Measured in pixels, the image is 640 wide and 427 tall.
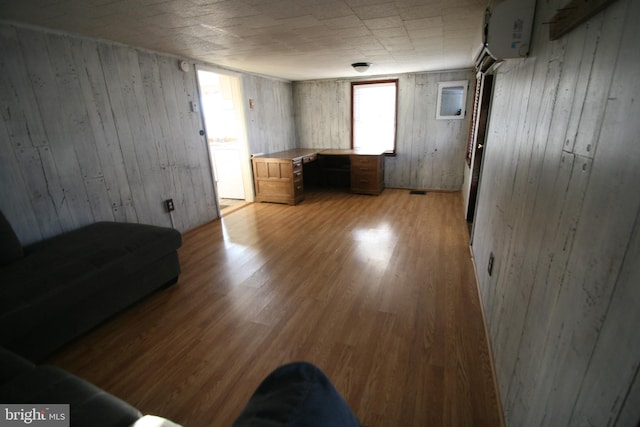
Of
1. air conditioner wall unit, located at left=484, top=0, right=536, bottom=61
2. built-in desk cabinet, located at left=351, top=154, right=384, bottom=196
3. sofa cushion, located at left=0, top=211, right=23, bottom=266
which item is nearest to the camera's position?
air conditioner wall unit, located at left=484, top=0, right=536, bottom=61

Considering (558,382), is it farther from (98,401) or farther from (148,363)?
(148,363)

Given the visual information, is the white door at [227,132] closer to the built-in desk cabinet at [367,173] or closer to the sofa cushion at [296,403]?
the built-in desk cabinet at [367,173]

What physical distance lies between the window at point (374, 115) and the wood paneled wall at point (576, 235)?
4186mm

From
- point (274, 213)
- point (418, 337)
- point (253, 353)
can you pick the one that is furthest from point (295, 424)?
point (274, 213)

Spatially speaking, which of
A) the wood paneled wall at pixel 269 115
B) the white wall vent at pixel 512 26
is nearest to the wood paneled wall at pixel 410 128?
the wood paneled wall at pixel 269 115

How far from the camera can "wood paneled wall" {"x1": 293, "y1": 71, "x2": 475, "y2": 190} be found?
511 cm

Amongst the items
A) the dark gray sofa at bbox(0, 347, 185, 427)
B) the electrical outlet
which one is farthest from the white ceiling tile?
the dark gray sofa at bbox(0, 347, 185, 427)

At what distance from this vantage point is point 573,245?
2.74 feet

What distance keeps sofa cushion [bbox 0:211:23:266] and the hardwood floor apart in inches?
28.6

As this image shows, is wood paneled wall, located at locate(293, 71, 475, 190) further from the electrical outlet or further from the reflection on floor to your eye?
the electrical outlet

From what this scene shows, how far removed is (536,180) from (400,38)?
2282 mm

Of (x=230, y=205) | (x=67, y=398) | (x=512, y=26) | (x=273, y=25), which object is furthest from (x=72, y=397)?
(x=230, y=205)

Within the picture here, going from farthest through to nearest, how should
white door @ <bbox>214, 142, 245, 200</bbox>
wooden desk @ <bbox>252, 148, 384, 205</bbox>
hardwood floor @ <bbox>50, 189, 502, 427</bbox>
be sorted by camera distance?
white door @ <bbox>214, 142, 245, 200</bbox>
wooden desk @ <bbox>252, 148, 384, 205</bbox>
hardwood floor @ <bbox>50, 189, 502, 427</bbox>

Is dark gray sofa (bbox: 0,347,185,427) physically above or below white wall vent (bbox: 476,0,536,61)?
below
